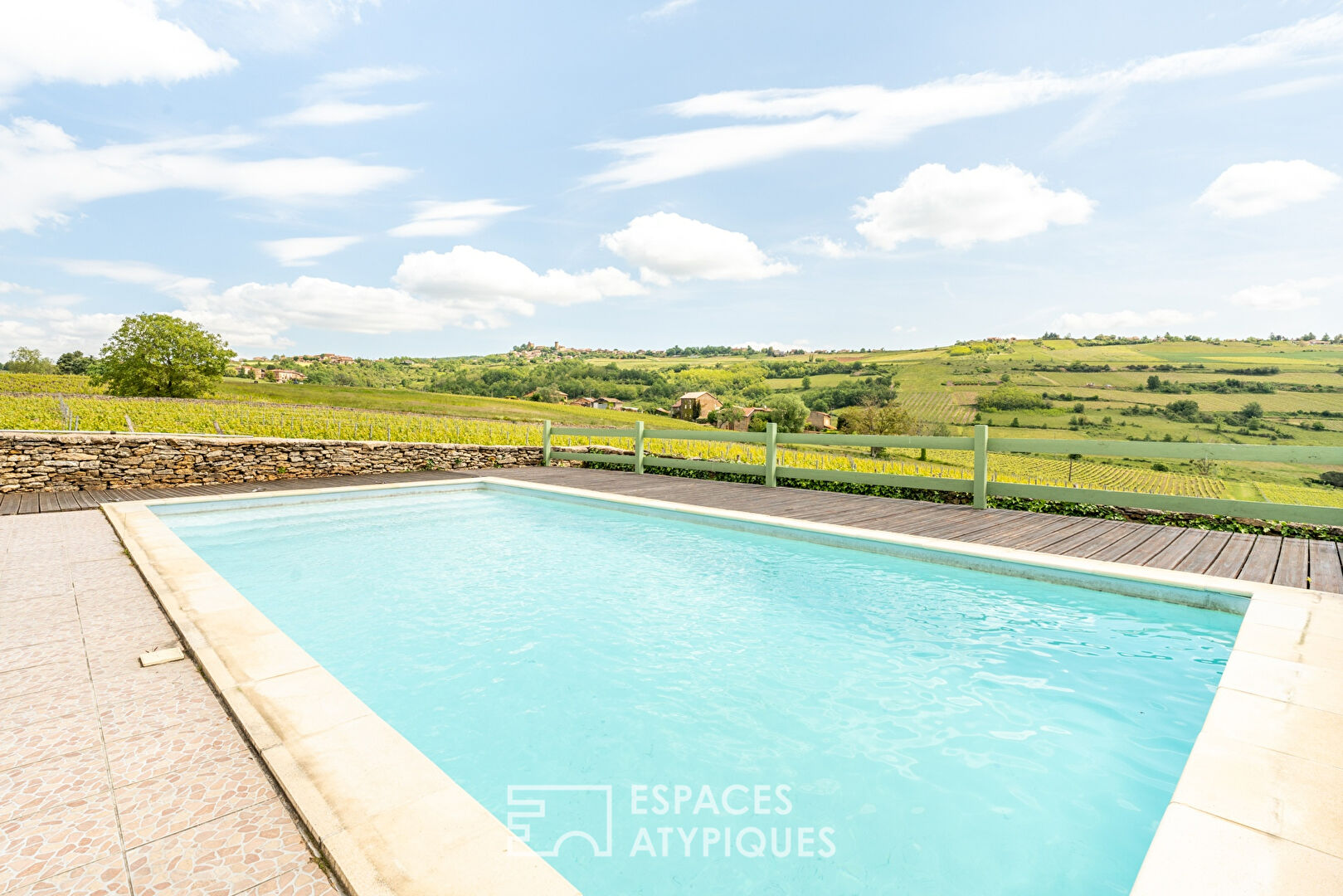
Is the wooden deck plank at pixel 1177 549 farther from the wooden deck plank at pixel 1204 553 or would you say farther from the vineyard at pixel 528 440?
the vineyard at pixel 528 440

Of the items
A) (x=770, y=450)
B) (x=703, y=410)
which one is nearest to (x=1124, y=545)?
(x=770, y=450)

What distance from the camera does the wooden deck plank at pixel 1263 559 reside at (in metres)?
4.53

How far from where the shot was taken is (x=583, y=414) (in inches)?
2532

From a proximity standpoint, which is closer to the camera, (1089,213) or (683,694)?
(683,694)

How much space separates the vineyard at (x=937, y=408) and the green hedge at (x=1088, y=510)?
59298mm

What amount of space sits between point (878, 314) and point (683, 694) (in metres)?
81.6

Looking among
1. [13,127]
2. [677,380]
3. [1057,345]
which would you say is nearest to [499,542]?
[13,127]

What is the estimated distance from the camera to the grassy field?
30.4ft

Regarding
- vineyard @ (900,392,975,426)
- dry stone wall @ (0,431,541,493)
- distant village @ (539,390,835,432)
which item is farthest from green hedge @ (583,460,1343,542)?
vineyard @ (900,392,975,426)

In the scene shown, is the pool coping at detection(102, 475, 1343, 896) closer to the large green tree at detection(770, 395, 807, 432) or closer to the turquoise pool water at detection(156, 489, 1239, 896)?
the turquoise pool water at detection(156, 489, 1239, 896)

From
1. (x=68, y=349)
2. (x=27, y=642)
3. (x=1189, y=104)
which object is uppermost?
(x=1189, y=104)

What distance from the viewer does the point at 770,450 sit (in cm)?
992

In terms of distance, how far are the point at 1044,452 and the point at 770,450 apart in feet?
13.2

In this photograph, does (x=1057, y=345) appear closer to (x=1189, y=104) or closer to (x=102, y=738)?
(x=1189, y=104)
